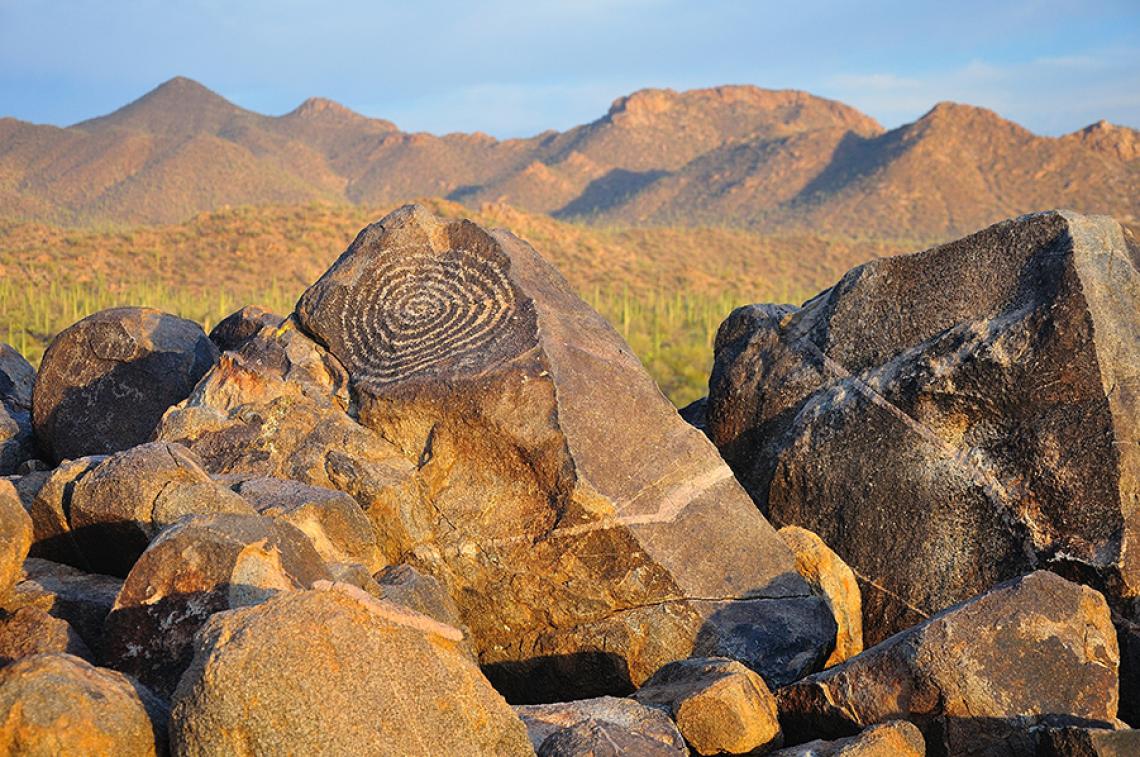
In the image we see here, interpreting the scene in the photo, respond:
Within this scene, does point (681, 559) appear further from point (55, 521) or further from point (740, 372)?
point (55, 521)

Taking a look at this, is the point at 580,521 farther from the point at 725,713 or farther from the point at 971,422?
the point at 971,422

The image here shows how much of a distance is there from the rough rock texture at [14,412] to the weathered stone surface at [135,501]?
3.13 metres

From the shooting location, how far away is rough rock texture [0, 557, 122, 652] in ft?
15.4

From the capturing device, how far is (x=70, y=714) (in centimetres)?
350

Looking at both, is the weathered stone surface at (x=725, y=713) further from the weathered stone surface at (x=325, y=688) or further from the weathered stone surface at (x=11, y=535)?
the weathered stone surface at (x=11, y=535)

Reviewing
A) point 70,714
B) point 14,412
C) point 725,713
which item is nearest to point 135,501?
point 70,714

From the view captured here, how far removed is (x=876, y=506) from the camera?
6.55 m

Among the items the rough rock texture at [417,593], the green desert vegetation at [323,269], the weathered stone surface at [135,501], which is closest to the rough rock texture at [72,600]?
the weathered stone surface at [135,501]

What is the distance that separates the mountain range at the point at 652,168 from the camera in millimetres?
63344

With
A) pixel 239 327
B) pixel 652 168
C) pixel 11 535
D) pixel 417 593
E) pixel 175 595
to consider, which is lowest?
pixel 417 593

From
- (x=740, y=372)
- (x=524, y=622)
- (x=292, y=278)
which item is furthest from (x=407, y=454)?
(x=292, y=278)

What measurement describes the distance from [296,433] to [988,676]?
378 cm

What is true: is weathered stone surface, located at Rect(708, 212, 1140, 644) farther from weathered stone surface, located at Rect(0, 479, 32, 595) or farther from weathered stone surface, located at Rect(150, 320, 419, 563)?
weathered stone surface, located at Rect(0, 479, 32, 595)

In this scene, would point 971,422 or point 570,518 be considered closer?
point 570,518
